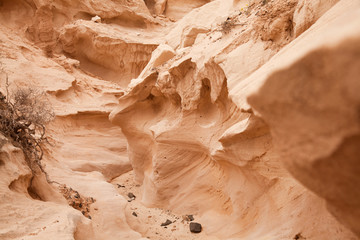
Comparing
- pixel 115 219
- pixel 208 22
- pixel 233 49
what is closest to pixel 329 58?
pixel 233 49

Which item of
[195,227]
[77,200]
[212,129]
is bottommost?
[195,227]

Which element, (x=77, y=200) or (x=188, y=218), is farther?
(x=188, y=218)

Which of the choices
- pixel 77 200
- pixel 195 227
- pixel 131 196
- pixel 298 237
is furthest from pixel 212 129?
pixel 131 196

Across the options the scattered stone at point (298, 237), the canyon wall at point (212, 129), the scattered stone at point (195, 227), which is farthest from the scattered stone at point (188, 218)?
the scattered stone at point (298, 237)

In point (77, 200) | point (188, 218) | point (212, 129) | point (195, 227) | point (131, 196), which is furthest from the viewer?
point (131, 196)

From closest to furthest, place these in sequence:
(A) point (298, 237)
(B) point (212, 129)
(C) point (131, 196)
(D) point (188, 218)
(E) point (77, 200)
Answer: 1. (A) point (298, 237)
2. (E) point (77, 200)
3. (B) point (212, 129)
4. (D) point (188, 218)
5. (C) point (131, 196)

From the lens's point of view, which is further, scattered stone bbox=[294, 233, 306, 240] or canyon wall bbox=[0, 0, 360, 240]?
scattered stone bbox=[294, 233, 306, 240]

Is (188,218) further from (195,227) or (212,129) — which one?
(212,129)

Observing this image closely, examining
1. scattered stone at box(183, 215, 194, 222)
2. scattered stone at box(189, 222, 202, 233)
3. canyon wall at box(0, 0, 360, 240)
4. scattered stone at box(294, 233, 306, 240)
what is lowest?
scattered stone at box(189, 222, 202, 233)

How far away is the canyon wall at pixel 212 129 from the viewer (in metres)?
1.24

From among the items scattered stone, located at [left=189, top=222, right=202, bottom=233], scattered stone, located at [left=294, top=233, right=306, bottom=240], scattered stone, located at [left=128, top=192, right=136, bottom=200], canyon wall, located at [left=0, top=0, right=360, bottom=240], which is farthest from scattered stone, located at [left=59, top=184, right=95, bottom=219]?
scattered stone, located at [left=294, top=233, right=306, bottom=240]

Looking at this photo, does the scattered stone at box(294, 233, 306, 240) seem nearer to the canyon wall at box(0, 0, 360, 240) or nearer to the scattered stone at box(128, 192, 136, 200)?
the canyon wall at box(0, 0, 360, 240)

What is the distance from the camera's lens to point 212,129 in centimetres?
489

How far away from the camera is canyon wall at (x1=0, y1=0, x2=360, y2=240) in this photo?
1235 mm
